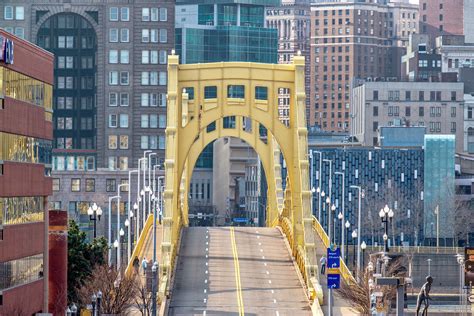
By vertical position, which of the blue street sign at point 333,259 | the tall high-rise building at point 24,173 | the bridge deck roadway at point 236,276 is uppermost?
the tall high-rise building at point 24,173

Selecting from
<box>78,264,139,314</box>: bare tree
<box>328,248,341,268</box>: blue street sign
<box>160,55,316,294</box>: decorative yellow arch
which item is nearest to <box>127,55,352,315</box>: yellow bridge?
<box>160,55,316,294</box>: decorative yellow arch

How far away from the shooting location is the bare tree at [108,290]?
93.6 meters

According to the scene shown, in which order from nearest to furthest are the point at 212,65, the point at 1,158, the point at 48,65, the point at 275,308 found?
1. the point at 1,158
2. the point at 48,65
3. the point at 275,308
4. the point at 212,65

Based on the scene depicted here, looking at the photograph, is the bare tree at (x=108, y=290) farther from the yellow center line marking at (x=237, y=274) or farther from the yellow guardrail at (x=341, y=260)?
the yellow guardrail at (x=341, y=260)

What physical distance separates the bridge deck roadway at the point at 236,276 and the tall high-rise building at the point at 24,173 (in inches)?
723

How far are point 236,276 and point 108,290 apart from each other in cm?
2564

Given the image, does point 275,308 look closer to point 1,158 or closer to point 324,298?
point 324,298

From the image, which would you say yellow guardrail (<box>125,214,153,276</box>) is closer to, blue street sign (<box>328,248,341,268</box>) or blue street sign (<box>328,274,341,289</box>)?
blue street sign (<box>328,248,341,268</box>)

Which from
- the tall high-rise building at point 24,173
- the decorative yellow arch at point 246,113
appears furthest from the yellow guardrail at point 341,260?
the tall high-rise building at point 24,173

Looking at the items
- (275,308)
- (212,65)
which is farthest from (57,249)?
(212,65)

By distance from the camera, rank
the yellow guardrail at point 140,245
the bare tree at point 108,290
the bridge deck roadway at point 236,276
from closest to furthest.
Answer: the bare tree at point 108,290 → the bridge deck roadway at point 236,276 → the yellow guardrail at point 140,245

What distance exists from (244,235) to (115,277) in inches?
1652

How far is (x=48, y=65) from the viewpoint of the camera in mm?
89938

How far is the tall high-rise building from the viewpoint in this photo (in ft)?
261
